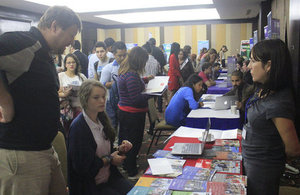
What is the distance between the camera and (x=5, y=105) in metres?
1.19

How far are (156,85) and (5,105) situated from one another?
2.18 metres

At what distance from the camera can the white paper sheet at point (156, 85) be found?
3080 mm

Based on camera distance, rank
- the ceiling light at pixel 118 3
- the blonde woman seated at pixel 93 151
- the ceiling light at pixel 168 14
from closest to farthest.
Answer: the blonde woman seated at pixel 93 151
the ceiling light at pixel 118 3
the ceiling light at pixel 168 14

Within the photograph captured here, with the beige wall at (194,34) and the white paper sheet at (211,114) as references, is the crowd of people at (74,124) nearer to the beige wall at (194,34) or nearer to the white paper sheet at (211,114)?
the white paper sheet at (211,114)

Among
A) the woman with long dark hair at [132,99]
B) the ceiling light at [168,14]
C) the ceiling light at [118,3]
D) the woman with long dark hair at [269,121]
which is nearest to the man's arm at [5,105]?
the woman with long dark hair at [269,121]

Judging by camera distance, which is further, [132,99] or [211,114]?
[211,114]

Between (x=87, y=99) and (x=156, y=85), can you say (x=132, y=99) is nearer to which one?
(x=156, y=85)

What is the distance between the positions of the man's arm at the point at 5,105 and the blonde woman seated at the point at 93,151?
0.53 meters

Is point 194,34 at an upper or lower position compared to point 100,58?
upper

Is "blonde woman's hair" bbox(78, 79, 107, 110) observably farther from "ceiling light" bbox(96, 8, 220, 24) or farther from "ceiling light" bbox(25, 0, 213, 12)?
"ceiling light" bbox(96, 8, 220, 24)

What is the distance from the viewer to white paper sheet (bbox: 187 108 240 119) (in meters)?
A: 2.95

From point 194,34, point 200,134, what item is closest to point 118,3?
point 200,134

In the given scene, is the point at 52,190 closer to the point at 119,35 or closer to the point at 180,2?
the point at 180,2

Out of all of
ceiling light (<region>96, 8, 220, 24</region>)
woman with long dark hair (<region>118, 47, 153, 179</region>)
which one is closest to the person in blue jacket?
woman with long dark hair (<region>118, 47, 153, 179</region>)
